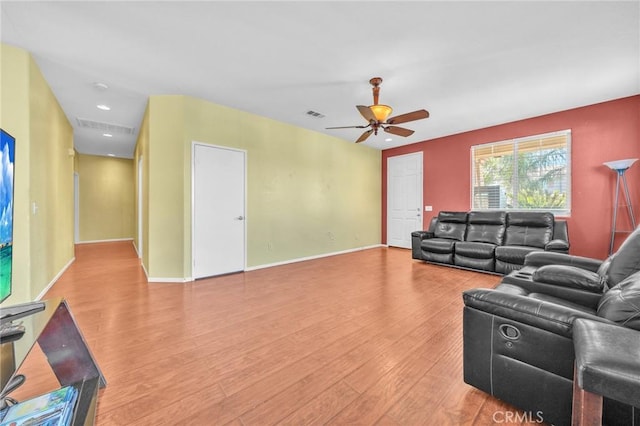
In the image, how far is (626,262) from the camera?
1.67 m

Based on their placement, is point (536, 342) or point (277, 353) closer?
point (536, 342)

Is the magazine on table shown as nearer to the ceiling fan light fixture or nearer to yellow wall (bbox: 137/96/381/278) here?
yellow wall (bbox: 137/96/381/278)

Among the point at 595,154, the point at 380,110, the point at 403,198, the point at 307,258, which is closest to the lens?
the point at 380,110

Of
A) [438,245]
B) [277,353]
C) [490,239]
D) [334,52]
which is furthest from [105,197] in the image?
[490,239]

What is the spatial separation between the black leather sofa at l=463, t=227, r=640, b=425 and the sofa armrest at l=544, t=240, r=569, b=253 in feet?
7.68

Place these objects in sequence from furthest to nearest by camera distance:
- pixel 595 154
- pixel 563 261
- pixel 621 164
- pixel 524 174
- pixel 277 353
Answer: pixel 524 174 < pixel 595 154 < pixel 621 164 < pixel 563 261 < pixel 277 353

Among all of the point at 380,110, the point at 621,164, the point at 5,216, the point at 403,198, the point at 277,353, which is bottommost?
the point at 277,353

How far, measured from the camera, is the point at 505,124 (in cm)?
516

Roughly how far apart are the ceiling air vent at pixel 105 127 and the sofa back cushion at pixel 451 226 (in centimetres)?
656

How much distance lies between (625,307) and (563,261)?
5.46 feet

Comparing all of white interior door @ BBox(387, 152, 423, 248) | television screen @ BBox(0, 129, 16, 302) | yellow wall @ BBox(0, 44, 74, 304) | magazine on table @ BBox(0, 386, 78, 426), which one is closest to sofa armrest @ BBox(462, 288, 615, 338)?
magazine on table @ BBox(0, 386, 78, 426)

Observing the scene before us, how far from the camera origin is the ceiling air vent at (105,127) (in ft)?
16.4

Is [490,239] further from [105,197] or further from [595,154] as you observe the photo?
[105,197]

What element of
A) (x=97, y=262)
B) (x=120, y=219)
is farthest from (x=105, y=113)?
(x=120, y=219)
